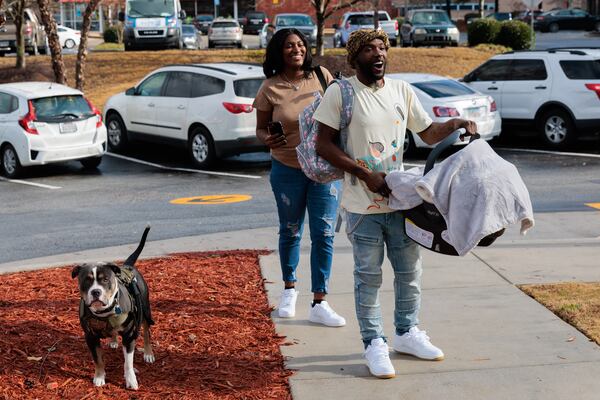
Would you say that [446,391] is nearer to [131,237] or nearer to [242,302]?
[242,302]

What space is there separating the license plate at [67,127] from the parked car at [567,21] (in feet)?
163

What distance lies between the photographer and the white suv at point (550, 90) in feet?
54.8

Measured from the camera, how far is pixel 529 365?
5324 mm

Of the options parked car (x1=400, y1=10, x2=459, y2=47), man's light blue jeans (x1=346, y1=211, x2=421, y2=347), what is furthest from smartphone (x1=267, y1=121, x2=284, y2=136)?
parked car (x1=400, y1=10, x2=459, y2=47)

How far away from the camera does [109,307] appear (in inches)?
192

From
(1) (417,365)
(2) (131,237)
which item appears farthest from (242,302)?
(2) (131,237)

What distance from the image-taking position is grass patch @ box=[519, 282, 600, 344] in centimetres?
598

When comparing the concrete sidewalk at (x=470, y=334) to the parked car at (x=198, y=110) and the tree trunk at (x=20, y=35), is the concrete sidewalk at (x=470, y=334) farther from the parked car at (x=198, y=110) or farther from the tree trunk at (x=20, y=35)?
the tree trunk at (x=20, y=35)

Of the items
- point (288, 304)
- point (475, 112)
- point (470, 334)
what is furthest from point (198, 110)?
point (470, 334)

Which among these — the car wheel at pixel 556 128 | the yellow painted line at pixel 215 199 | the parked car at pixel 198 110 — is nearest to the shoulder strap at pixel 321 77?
the yellow painted line at pixel 215 199

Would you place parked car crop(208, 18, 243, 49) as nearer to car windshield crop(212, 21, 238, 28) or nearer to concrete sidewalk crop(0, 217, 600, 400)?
car windshield crop(212, 21, 238, 28)

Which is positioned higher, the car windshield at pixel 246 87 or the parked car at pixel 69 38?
the parked car at pixel 69 38

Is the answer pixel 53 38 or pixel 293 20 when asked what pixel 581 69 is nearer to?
pixel 53 38

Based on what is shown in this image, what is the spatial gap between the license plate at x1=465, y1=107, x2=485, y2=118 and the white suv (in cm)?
145
